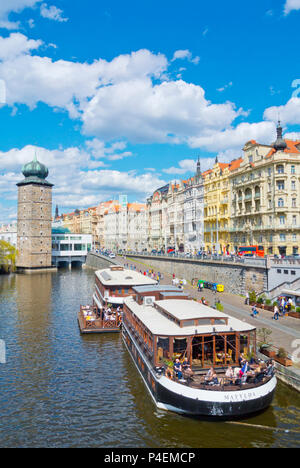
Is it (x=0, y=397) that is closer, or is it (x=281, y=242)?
(x=0, y=397)

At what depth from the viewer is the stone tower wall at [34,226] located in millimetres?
107750

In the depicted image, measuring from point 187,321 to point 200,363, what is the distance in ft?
7.68

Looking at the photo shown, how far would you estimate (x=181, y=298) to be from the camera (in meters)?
29.8

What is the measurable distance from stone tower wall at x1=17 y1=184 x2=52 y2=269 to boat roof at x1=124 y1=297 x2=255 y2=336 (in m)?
88.5

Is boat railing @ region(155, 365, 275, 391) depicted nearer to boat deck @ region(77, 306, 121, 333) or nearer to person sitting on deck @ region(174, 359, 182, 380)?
person sitting on deck @ region(174, 359, 182, 380)

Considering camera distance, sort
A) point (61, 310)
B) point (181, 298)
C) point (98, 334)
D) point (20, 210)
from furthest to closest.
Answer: point (20, 210)
point (61, 310)
point (98, 334)
point (181, 298)

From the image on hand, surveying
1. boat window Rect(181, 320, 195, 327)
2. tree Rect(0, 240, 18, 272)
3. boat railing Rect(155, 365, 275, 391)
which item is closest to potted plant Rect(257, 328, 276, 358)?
boat railing Rect(155, 365, 275, 391)

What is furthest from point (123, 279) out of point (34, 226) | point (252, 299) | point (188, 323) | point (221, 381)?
point (34, 226)

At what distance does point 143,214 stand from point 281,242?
7705 cm

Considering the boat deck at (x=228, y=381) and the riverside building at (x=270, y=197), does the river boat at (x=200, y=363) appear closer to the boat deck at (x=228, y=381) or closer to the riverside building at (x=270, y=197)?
the boat deck at (x=228, y=381)

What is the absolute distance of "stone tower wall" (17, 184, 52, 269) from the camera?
354ft

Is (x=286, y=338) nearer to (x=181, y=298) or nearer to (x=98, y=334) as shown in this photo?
(x=181, y=298)
